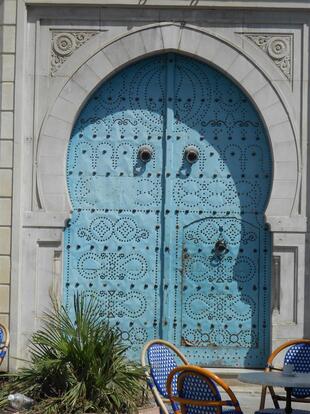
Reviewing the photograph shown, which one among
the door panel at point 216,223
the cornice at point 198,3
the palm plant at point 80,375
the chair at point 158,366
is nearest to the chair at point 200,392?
the chair at point 158,366

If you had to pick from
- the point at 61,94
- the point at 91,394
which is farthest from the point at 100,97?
the point at 91,394

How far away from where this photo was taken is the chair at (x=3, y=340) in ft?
34.2

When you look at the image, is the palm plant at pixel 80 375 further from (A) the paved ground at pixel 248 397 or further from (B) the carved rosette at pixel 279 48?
(B) the carved rosette at pixel 279 48

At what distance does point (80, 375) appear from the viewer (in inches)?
358

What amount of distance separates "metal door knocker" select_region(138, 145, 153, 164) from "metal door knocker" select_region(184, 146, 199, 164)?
422mm

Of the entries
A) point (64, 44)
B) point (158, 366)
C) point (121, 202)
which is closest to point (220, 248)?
point (121, 202)

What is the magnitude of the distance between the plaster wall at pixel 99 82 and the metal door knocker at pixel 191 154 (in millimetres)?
879

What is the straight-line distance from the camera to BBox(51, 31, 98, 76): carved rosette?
12.0 meters

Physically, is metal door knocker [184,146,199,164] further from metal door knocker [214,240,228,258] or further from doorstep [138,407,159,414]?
doorstep [138,407,159,414]

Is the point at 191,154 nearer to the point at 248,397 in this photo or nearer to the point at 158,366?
the point at 248,397

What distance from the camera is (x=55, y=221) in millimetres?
11789

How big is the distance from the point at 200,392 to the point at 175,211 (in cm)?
504

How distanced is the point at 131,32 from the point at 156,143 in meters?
1.32

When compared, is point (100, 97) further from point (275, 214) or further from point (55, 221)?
point (275, 214)
